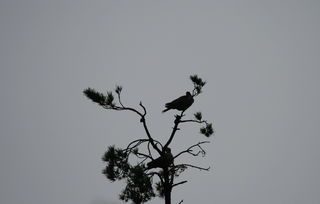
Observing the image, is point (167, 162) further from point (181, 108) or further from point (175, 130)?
point (181, 108)

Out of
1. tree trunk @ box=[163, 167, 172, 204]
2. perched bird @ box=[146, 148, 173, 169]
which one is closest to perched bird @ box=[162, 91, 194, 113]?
perched bird @ box=[146, 148, 173, 169]

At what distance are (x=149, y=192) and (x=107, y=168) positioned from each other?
1227mm

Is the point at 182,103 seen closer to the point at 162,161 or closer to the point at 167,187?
the point at 162,161

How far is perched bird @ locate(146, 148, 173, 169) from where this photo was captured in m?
8.27

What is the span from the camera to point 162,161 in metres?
8.34

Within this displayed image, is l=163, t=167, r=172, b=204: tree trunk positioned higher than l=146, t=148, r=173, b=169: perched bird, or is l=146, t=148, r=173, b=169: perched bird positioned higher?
l=146, t=148, r=173, b=169: perched bird

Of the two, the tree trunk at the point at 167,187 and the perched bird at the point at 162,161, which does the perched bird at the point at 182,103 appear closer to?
the perched bird at the point at 162,161

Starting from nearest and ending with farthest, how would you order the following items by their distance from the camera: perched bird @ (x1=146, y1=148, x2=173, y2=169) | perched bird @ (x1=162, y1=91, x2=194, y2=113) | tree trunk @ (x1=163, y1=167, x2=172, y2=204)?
tree trunk @ (x1=163, y1=167, x2=172, y2=204)
perched bird @ (x1=146, y1=148, x2=173, y2=169)
perched bird @ (x1=162, y1=91, x2=194, y2=113)

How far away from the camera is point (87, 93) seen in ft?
27.5

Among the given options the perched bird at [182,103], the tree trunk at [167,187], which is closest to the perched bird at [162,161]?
the tree trunk at [167,187]

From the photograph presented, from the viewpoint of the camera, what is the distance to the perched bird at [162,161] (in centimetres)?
827

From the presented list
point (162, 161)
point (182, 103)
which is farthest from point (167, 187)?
point (182, 103)

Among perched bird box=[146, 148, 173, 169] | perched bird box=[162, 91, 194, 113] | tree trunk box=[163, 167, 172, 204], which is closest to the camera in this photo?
tree trunk box=[163, 167, 172, 204]

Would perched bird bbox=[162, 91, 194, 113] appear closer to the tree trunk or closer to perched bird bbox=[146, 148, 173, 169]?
perched bird bbox=[146, 148, 173, 169]
